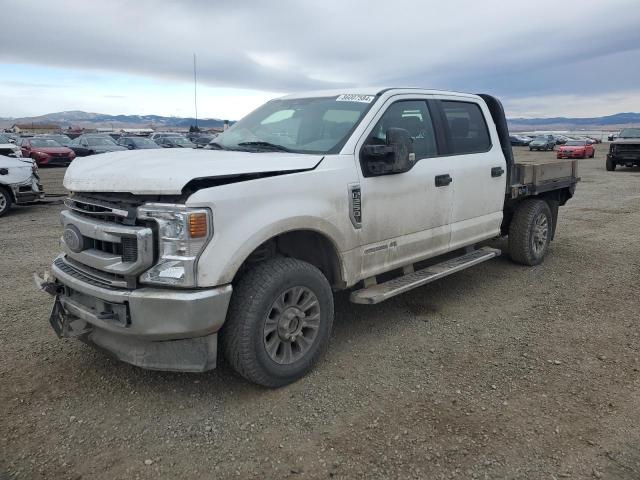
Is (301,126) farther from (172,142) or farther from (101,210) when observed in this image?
(172,142)

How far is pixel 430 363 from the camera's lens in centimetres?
380

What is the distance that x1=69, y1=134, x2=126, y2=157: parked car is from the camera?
24.9 metres

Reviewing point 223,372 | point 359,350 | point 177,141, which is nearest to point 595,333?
point 359,350

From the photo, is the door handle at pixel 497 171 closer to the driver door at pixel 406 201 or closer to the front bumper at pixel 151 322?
the driver door at pixel 406 201

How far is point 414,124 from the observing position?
4.45 metres

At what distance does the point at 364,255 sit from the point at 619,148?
20.8 m

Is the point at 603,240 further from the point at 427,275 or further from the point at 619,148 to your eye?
the point at 619,148

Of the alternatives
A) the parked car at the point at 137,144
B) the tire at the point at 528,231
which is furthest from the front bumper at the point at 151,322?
the parked car at the point at 137,144

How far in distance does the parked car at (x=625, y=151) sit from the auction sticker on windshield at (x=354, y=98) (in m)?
20.0

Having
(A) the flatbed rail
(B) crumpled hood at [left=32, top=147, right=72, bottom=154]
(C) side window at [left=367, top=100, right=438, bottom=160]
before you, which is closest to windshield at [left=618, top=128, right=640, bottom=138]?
(A) the flatbed rail

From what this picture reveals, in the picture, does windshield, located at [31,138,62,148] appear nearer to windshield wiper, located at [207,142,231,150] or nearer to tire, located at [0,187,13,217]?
tire, located at [0,187,13,217]

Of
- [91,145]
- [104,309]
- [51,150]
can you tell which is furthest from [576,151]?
[104,309]

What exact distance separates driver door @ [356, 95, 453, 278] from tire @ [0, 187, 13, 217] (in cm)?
879

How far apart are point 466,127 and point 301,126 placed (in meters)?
1.79
